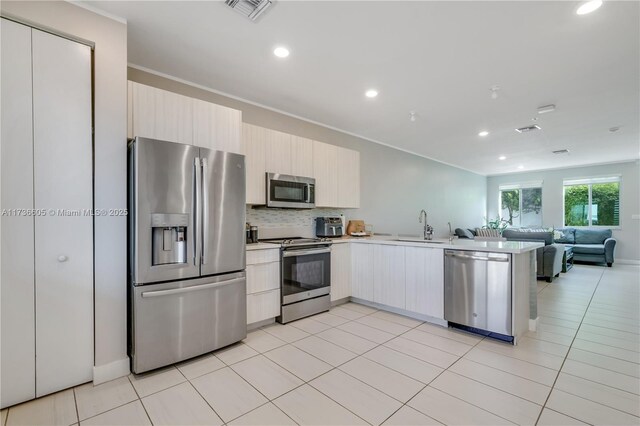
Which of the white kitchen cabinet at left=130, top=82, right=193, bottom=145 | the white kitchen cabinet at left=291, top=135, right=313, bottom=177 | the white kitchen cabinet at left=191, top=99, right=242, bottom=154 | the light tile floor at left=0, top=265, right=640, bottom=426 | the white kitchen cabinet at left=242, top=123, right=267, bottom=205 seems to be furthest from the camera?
the white kitchen cabinet at left=291, top=135, right=313, bottom=177

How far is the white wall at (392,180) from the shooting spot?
3756mm

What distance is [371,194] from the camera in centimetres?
554

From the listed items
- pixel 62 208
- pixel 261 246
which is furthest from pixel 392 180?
pixel 62 208

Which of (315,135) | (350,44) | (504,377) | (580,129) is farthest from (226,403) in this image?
(580,129)

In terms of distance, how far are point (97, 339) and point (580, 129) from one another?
7019mm

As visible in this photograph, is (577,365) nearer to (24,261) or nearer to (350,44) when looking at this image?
(350,44)

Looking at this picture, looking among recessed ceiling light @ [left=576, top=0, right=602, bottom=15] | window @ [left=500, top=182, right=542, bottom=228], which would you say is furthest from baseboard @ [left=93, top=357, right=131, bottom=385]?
window @ [left=500, top=182, right=542, bottom=228]

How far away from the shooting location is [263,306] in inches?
124

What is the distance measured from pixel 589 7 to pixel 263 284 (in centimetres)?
356

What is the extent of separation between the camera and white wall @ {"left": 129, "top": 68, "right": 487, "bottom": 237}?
148 inches

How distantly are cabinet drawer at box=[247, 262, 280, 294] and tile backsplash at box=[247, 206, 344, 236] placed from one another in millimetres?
725

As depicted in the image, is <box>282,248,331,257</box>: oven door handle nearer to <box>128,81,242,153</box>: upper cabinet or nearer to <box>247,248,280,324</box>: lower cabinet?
<box>247,248,280,324</box>: lower cabinet

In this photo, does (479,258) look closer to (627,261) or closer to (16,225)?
(16,225)

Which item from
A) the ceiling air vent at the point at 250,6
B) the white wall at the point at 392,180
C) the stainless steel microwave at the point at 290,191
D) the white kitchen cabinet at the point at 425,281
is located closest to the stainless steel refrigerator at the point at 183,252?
the stainless steel microwave at the point at 290,191
